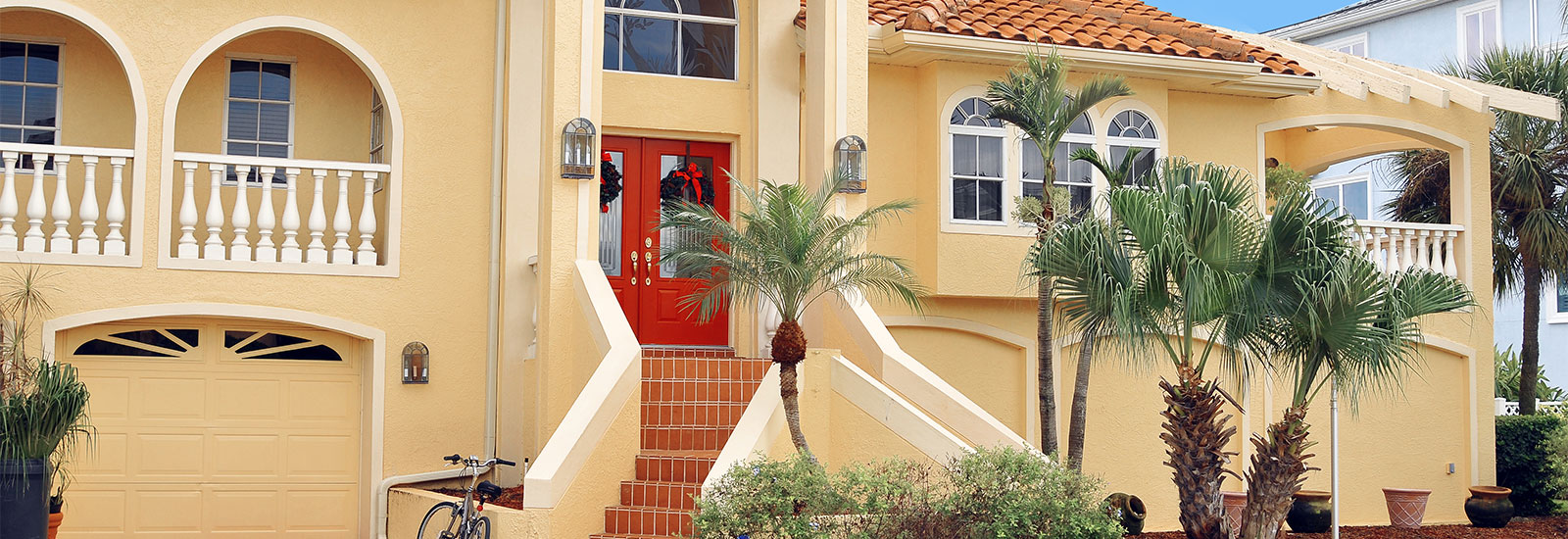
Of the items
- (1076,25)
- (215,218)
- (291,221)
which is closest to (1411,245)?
(1076,25)

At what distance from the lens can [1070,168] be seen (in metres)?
14.4

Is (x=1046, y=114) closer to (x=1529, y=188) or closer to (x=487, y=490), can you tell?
(x=487, y=490)

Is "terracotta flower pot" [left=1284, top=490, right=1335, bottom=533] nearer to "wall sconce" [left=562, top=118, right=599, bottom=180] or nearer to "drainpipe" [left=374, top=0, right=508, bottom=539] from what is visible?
"wall sconce" [left=562, top=118, right=599, bottom=180]

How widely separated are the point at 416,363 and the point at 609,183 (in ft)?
8.01

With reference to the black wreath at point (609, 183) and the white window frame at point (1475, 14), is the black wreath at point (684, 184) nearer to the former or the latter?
the black wreath at point (609, 183)

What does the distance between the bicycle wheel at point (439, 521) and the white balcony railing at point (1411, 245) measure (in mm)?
10299

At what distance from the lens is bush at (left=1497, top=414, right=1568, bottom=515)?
15.6 meters

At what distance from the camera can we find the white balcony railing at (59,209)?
11.2 metres

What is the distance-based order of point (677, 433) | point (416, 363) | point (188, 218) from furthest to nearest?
point (416, 363) < point (188, 218) < point (677, 433)

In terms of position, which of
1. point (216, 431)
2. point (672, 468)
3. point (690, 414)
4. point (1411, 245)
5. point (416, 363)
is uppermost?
point (1411, 245)

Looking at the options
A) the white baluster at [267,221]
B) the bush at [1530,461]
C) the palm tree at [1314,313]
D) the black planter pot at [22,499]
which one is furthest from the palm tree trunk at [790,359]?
the bush at [1530,461]

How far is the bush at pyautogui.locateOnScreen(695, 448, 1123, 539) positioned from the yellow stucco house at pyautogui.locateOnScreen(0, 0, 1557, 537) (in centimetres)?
85

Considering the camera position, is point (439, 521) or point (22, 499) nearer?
point (22, 499)

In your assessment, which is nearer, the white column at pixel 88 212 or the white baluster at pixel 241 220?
the white column at pixel 88 212
